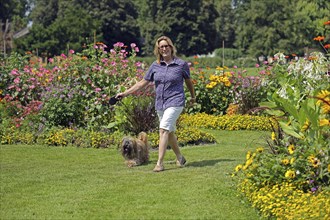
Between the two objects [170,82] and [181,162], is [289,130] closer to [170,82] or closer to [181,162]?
[170,82]

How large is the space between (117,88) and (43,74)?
250 cm

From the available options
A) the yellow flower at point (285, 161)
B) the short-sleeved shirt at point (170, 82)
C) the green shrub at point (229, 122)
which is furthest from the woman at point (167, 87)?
the green shrub at point (229, 122)

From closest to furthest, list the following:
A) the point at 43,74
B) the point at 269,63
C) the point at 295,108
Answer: the point at 295,108 → the point at 43,74 → the point at 269,63

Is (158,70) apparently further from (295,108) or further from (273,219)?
(273,219)

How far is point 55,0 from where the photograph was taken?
265 feet

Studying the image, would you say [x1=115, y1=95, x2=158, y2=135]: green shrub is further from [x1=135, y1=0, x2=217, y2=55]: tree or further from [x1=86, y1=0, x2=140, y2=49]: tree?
[x1=86, y1=0, x2=140, y2=49]: tree

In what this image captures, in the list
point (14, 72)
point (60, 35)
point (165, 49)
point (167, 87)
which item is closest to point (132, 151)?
point (167, 87)

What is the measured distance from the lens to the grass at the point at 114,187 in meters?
6.93

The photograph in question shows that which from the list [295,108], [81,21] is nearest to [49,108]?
[295,108]

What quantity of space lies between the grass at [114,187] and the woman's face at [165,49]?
5.39ft

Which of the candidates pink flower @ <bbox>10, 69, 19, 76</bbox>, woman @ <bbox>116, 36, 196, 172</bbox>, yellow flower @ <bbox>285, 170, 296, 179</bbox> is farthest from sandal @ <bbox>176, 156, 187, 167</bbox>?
pink flower @ <bbox>10, 69, 19, 76</bbox>

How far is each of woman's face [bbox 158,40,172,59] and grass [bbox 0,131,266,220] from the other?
1643 mm

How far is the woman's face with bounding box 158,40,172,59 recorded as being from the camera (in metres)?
9.25

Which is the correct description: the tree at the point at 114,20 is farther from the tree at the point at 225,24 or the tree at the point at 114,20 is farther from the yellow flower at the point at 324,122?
the yellow flower at the point at 324,122
